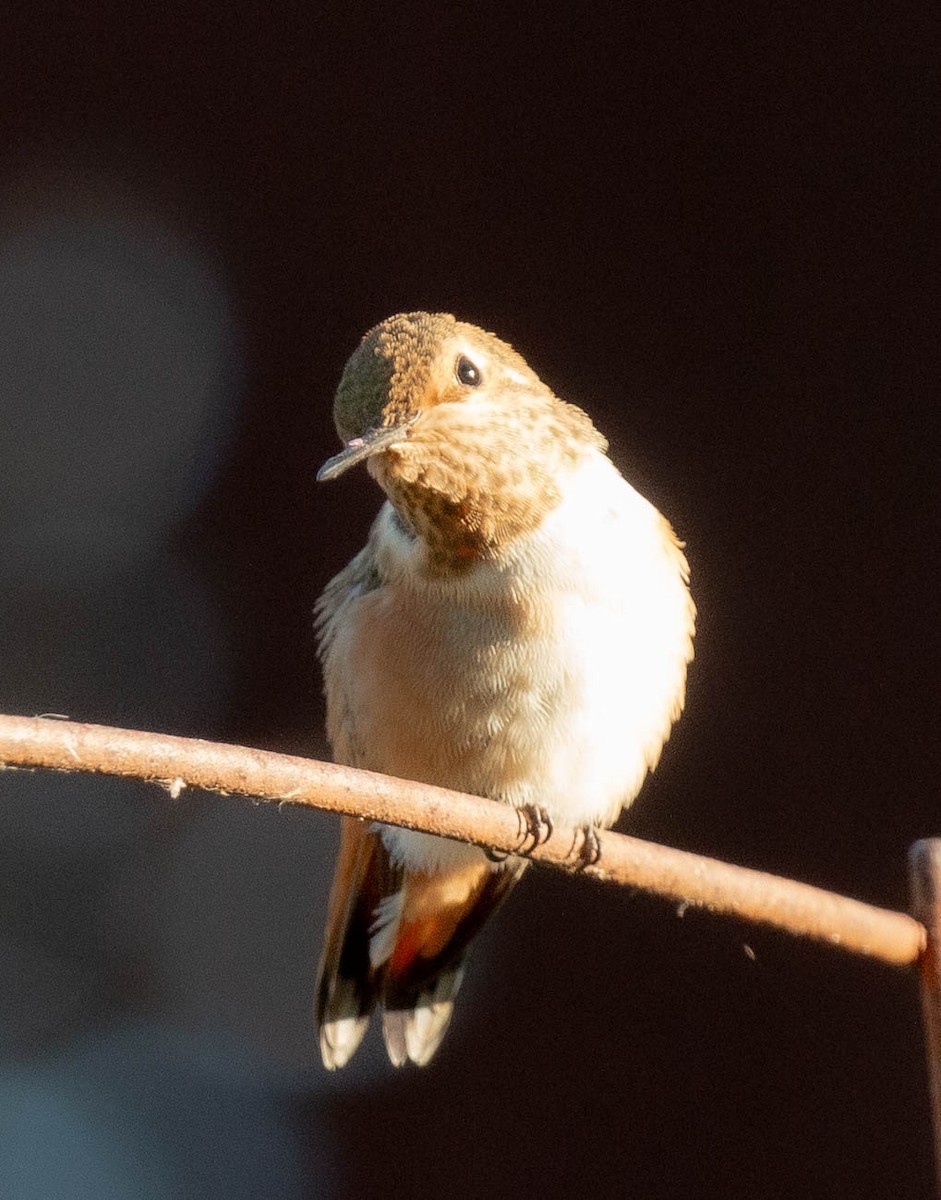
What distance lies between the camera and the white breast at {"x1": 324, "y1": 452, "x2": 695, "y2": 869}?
173 cm

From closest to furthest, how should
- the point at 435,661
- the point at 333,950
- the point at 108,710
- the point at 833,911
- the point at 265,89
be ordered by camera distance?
the point at 833,911, the point at 435,661, the point at 333,950, the point at 265,89, the point at 108,710

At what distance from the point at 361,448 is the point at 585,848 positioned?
0.55 m

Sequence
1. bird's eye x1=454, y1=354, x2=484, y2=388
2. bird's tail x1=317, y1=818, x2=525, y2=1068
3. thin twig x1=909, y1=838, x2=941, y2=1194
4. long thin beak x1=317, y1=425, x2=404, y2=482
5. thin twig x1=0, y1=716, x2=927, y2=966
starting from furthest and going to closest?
bird's tail x1=317, y1=818, x2=525, y2=1068 → bird's eye x1=454, y1=354, x2=484, y2=388 → long thin beak x1=317, y1=425, x2=404, y2=482 → thin twig x1=909, y1=838, x2=941, y2=1194 → thin twig x1=0, y1=716, x2=927, y2=966

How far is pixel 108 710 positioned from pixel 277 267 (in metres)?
0.97

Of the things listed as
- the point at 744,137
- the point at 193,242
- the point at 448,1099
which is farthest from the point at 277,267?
the point at 448,1099

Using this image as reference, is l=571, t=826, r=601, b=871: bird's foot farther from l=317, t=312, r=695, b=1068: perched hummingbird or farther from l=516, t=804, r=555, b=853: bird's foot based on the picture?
l=317, t=312, r=695, b=1068: perched hummingbird

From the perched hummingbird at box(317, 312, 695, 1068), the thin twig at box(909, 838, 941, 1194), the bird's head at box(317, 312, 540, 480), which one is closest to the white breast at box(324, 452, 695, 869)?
the perched hummingbird at box(317, 312, 695, 1068)

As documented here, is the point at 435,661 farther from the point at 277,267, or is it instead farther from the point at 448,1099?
the point at 448,1099

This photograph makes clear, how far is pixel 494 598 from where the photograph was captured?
1.72 metres

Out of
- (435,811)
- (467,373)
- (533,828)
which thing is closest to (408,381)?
(467,373)

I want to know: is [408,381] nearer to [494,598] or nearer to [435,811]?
[494,598]

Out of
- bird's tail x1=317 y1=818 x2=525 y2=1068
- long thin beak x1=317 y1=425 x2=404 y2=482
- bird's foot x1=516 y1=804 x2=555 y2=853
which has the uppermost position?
long thin beak x1=317 y1=425 x2=404 y2=482

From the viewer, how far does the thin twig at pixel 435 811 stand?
2.63 feet

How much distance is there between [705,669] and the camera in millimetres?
3010
